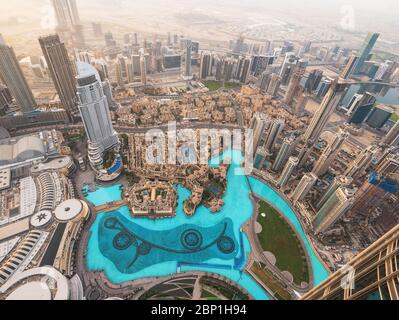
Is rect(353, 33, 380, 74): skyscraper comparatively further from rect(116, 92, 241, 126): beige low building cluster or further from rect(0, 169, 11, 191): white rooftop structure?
rect(0, 169, 11, 191): white rooftop structure

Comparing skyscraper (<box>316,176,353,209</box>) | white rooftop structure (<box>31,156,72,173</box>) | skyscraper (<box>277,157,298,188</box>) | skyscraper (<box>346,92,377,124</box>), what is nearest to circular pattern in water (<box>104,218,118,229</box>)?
white rooftop structure (<box>31,156,72,173</box>)

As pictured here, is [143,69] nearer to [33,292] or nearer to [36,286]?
[36,286]

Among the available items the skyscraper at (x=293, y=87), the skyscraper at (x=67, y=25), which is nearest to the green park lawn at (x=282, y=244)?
the skyscraper at (x=293, y=87)

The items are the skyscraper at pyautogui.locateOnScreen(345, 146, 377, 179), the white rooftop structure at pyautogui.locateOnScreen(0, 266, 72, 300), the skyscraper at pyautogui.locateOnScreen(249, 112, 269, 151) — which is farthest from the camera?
the skyscraper at pyautogui.locateOnScreen(249, 112, 269, 151)

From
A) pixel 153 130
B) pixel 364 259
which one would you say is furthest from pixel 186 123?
pixel 364 259

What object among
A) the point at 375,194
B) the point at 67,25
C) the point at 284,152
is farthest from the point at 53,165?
the point at 67,25

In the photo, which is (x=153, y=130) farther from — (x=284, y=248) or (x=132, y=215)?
(x=284, y=248)

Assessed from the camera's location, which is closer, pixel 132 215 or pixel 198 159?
pixel 132 215
